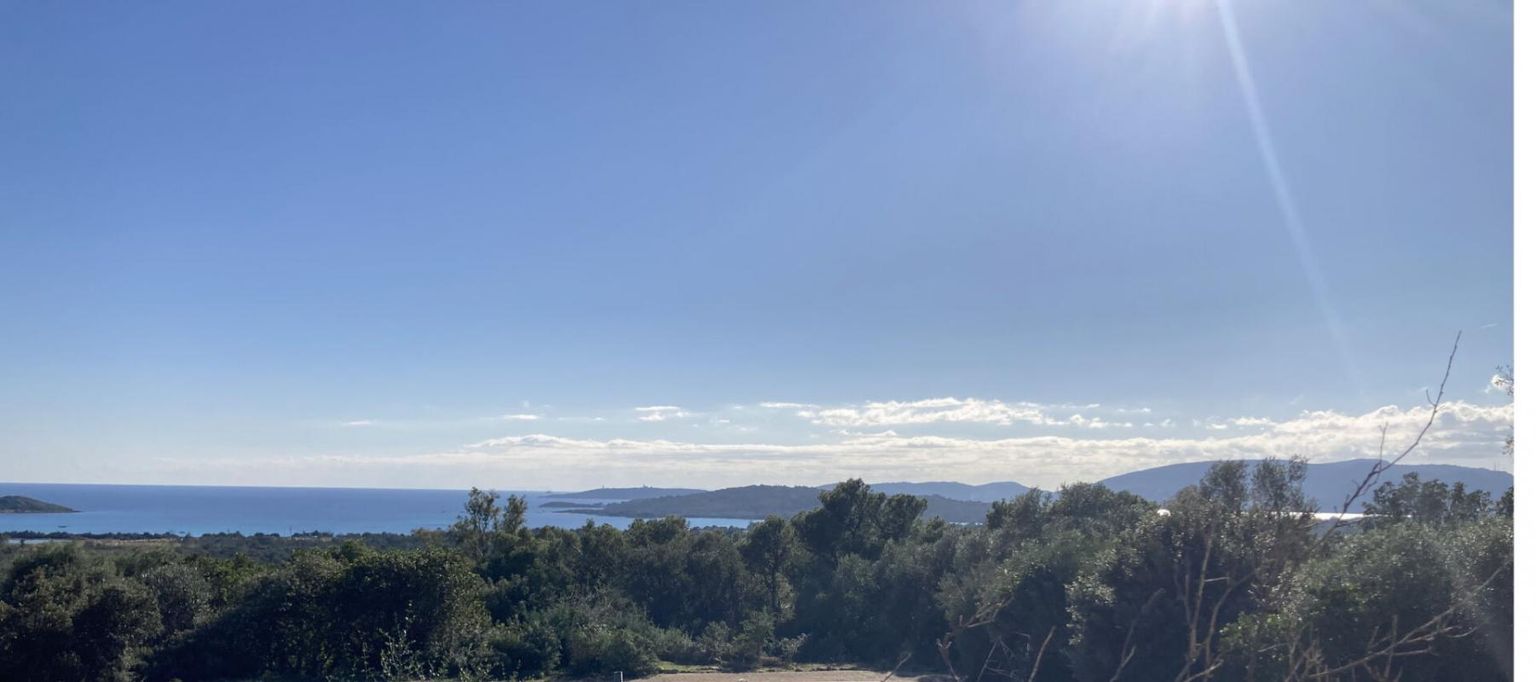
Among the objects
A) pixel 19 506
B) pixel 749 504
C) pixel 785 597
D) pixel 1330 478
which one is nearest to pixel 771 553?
pixel 785 597

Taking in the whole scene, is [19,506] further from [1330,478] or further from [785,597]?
[1330,478]

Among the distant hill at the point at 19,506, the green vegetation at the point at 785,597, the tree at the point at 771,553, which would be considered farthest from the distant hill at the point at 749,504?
the distant hill at the point at 19,506

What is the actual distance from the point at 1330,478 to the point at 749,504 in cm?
5706

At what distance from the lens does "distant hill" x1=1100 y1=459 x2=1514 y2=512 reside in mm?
2045

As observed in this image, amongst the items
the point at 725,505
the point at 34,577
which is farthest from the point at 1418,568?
the point at 725,505

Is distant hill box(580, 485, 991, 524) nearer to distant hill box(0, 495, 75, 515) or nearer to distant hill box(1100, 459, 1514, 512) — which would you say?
distant hill box(1100, 459, 1514, 512)

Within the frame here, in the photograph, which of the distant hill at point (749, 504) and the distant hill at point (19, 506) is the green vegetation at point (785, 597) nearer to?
the distant hill at point (749, 504)

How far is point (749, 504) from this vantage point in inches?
2328

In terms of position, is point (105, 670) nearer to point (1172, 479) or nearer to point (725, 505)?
point (1172, 479)

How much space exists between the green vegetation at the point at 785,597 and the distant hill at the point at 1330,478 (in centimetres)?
30

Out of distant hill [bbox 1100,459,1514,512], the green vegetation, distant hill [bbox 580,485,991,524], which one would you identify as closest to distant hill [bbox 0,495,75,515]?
distant hill [bbox 580,485,991,524]

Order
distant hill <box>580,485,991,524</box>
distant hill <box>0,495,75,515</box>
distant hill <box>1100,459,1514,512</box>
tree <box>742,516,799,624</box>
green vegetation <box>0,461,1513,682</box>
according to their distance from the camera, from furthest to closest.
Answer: distant hill <box>0,495,75,515</box>, distant hill <box>580,485,991,524</box>, tree <box>742,516,799,624</box>, green vegetation <box>0,461,1513,682</box>, distant hill <box>1100,459,1514,512</box>

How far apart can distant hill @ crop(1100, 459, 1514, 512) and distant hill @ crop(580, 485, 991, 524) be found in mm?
14469

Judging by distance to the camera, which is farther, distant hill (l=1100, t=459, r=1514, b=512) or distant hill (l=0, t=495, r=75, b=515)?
distant hill (l=0, t=495, r=75, b=515)
